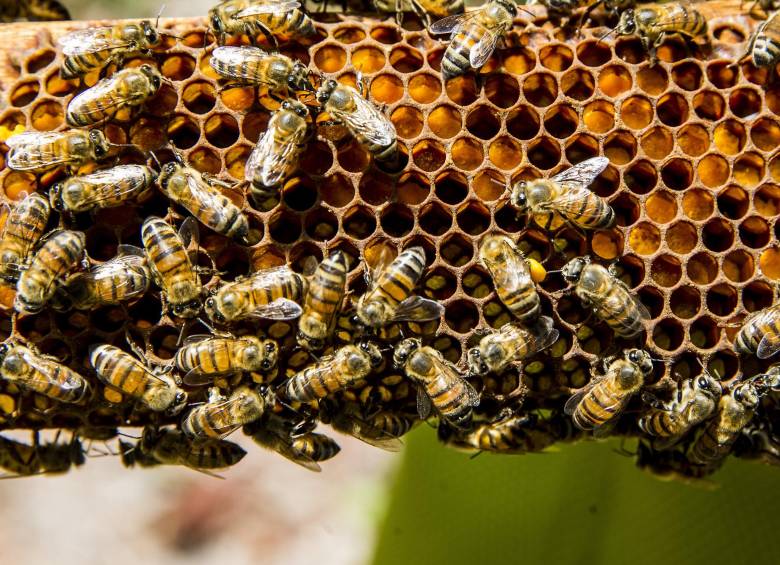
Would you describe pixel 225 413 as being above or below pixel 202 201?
below

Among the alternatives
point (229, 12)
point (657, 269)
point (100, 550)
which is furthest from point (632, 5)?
point (100, 550)

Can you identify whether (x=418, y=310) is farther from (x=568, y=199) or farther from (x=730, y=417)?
(x=730, y=417)

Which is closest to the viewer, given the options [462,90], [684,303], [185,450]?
[462,90]

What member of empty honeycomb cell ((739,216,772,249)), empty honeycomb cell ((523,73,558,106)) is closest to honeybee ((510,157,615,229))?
empty honeycomb cell ((523,73,558,106))

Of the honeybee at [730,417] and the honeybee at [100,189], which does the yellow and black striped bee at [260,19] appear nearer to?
the honeybee at [100,189]

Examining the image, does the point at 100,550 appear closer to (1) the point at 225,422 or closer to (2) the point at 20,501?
(2) the point at 20,501

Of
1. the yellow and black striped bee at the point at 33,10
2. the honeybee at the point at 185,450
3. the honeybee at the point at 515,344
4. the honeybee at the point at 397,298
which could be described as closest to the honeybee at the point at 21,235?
the honeybee at the point at 185,450

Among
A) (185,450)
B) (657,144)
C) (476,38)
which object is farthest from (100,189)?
(657,144)

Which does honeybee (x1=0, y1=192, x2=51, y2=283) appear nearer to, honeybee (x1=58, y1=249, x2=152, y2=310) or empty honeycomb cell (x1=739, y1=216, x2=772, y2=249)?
honeybee (x1=58, y1=249, x2=152, y2=310)
